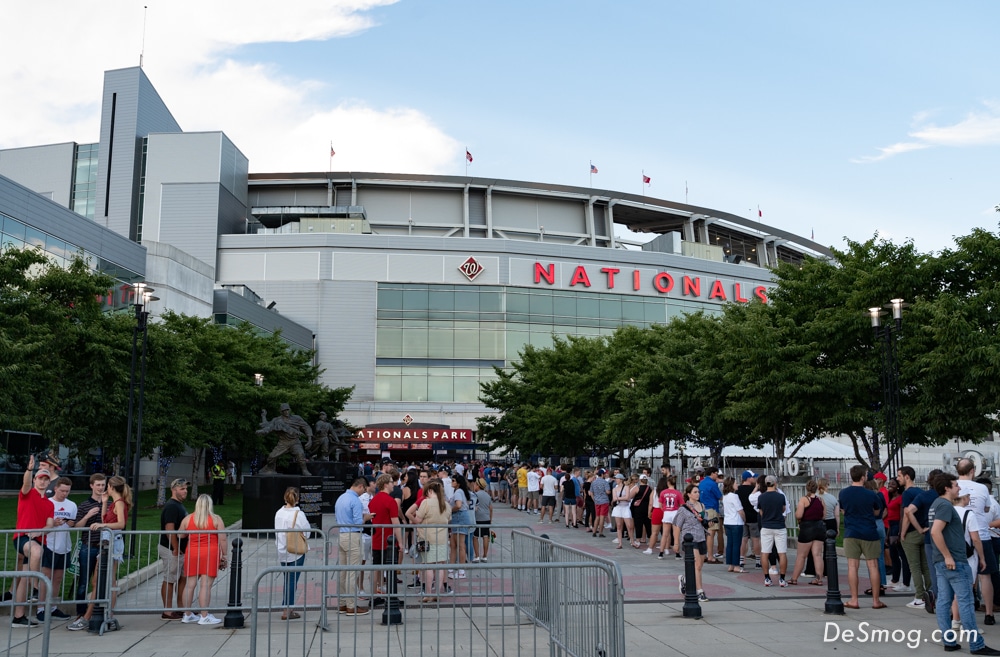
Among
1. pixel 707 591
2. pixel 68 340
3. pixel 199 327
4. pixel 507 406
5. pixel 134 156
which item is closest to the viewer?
pixel 707 591

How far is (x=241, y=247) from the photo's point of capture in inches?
2795

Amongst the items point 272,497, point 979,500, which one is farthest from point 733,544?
point 272,497

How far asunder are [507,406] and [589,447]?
7.70 m

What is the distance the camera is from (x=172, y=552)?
36.3ft

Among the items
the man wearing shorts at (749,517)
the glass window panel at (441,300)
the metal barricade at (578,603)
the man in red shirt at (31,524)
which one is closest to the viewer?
the metal barricade at (578,603)

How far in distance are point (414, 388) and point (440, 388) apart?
6.91 feet

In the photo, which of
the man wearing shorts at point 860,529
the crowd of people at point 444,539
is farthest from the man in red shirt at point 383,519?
the man wearing shorts at point 860,529

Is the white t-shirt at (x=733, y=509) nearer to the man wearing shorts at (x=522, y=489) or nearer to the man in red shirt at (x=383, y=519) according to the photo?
the man in red shirt at (x=383, y=519)

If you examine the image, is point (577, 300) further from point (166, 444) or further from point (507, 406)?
point (166, 444)

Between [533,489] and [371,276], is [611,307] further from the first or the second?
[533,489]

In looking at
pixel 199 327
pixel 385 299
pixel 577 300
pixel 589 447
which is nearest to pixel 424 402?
pixel 385 299

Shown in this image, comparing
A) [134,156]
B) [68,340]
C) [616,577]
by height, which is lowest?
[616,577]

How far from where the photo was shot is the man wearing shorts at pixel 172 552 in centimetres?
1109

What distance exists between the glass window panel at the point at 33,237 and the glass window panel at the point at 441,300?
1398 inches
